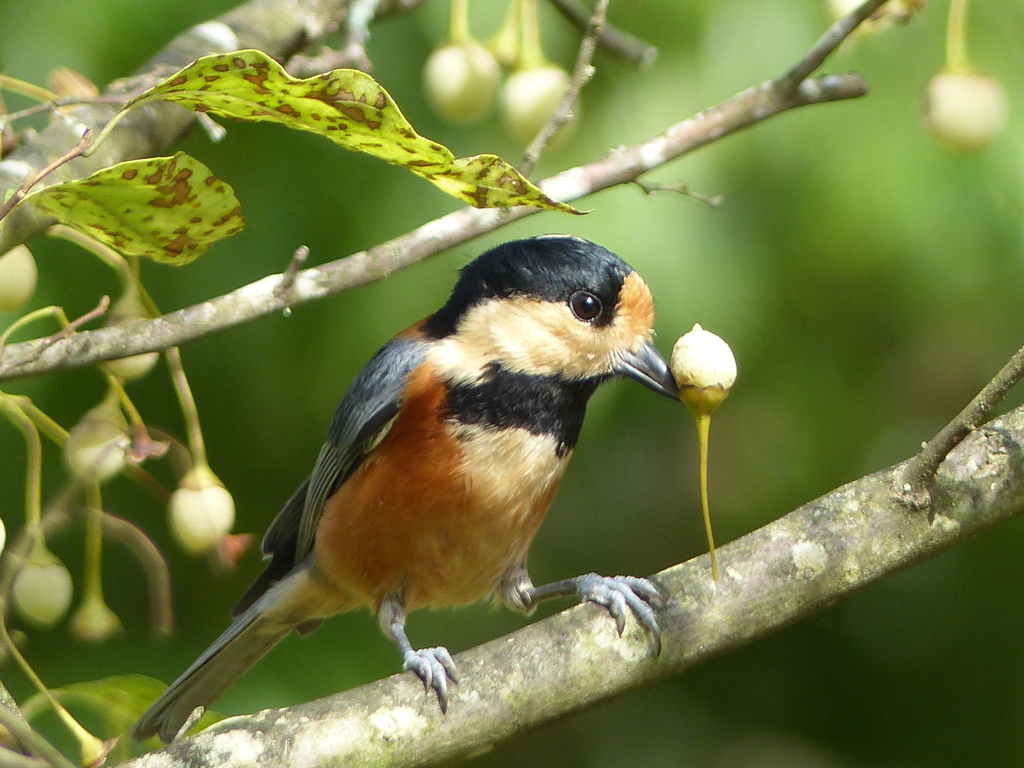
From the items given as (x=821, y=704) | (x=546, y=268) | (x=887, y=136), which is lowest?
(x=821, y=704)

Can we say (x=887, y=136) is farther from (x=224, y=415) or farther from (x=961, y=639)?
(x=224, y=415)

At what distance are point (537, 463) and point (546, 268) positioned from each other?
0.38 m

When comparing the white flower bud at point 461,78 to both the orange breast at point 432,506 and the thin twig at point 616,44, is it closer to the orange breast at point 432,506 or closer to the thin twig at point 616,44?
the thin twig at point 616,44

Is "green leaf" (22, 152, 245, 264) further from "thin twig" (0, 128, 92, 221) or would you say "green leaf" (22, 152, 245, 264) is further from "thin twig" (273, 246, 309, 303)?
"thin twig" (273, 246, 309, 303)

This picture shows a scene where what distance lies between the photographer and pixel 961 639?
324 cm

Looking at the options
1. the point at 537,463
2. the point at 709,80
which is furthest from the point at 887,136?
the point at 537,463

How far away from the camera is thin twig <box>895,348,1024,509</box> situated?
5.32ft

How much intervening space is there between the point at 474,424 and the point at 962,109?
1074 mm

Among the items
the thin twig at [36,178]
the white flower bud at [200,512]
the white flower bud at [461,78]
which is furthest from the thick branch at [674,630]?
the white flower bud at [461,78]

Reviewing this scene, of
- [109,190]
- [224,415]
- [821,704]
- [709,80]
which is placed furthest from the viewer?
[821,704]

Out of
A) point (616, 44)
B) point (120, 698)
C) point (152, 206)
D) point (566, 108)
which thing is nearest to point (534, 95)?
point (616, 44)

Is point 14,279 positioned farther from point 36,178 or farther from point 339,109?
point 339,109

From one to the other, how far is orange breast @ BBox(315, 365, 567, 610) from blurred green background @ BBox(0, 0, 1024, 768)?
482 mm

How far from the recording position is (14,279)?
1634mm
